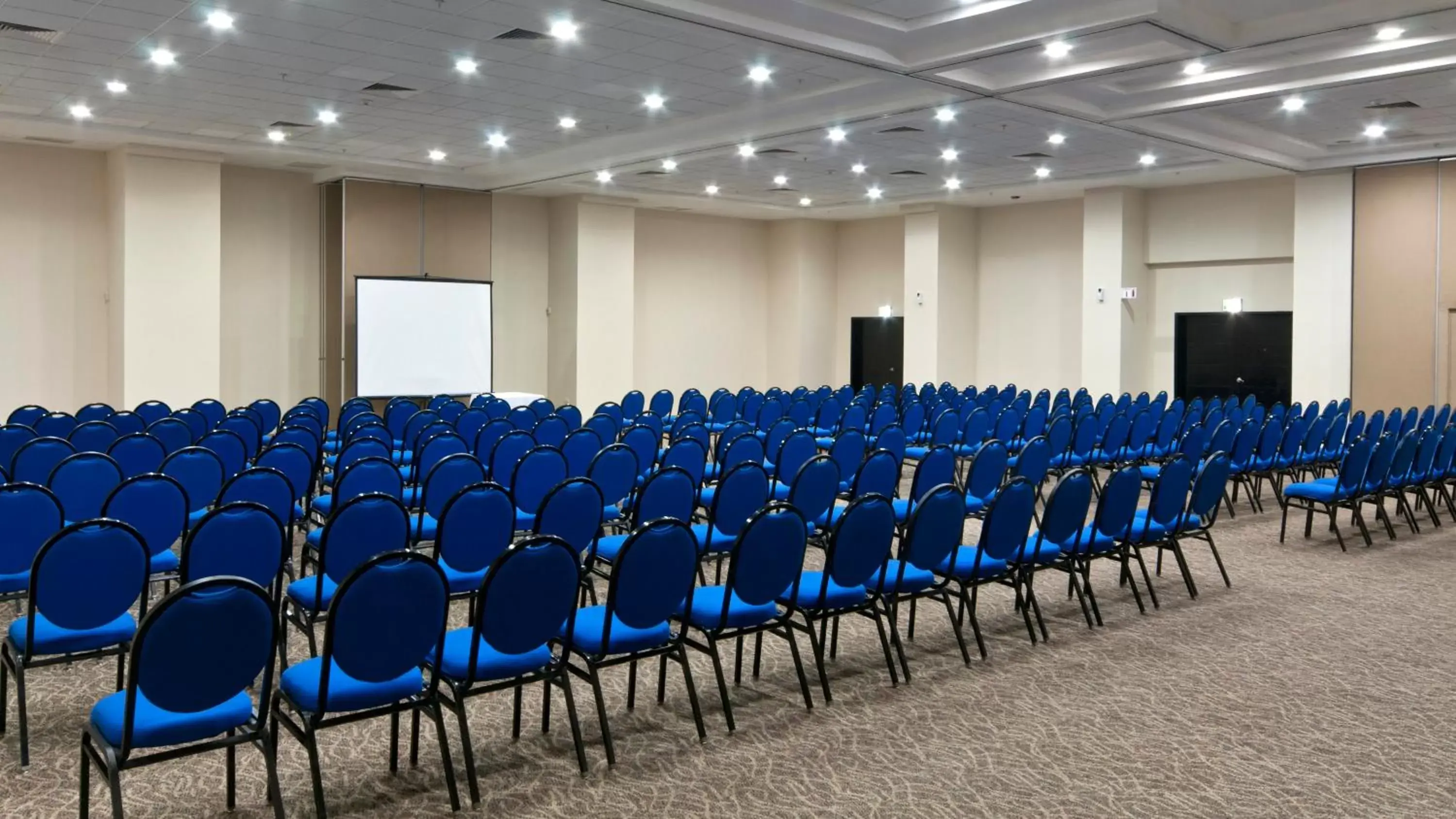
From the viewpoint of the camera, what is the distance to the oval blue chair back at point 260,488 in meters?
5.74

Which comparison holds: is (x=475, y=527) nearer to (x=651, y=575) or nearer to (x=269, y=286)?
(x=651, y=575)

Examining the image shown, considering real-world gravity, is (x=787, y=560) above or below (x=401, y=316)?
below

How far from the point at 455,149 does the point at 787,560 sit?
1166cm

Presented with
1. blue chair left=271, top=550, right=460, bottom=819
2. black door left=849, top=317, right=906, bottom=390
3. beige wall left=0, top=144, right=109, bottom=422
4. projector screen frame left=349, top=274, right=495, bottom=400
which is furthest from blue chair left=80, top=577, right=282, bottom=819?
black door left=849, top=317, right=906, bottom=390

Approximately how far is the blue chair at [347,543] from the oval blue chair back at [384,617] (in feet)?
3.78

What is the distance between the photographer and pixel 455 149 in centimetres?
1488

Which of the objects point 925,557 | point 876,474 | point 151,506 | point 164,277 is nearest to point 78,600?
point 151,506

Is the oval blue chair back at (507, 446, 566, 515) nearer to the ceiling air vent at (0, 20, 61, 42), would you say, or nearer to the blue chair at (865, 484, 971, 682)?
the blue chair at (865, 484, 971, 682)

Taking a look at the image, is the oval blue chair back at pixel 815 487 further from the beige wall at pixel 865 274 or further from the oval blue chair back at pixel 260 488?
the beige wall at pixel 865 274

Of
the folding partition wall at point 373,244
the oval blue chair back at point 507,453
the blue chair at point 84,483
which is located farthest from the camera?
the folding partition wall at point 373,244

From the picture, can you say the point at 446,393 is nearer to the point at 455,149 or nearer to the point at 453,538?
the point at 455,149

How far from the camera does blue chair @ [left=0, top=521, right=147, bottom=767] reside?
3977 mm

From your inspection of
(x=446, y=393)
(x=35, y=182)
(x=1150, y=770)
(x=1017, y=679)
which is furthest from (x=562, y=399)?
(x=1150, y=770)

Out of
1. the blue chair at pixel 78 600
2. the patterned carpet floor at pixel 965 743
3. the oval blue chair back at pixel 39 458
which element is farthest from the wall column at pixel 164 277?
the blue chair at pixel 78 600
